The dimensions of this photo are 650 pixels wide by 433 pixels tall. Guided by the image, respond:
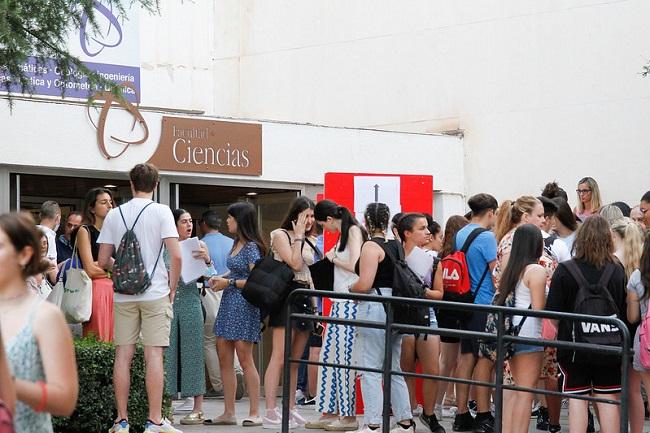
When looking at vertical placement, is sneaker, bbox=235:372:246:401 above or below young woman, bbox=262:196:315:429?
below

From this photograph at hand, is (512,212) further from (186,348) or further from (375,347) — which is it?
(186,348)

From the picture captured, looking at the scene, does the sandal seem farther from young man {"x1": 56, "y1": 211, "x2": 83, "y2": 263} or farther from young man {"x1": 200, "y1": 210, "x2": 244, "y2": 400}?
young man {"x1": 56, "y1": 211, "x2": 83, "y2": 263}

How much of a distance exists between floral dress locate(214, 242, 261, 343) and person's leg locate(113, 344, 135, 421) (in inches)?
62.4

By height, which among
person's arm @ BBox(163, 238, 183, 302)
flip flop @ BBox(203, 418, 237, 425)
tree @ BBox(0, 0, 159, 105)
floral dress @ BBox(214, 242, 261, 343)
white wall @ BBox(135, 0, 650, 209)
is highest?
white wall @ BBox(135, 0, 650, 209)

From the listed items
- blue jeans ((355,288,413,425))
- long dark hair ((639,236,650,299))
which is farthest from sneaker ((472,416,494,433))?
long dark hair ((639,236,650,299))

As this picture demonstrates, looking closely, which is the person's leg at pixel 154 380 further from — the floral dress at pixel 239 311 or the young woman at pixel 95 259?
the floral dress at pixel 239 311

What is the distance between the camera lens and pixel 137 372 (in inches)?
379

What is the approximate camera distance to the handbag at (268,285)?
10.4 m

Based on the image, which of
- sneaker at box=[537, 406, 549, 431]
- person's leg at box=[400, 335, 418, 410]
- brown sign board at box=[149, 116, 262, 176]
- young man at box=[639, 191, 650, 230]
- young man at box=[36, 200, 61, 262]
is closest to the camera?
person's leg at box=[400, 335, 418, 410]

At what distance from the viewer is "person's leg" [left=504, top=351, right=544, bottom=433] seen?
859 cm

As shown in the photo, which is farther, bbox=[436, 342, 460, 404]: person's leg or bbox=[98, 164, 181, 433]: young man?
bbox=[436, 342, 460, 404]: person's leg

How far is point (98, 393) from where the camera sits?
9.38m

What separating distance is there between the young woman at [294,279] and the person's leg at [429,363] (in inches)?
36.7

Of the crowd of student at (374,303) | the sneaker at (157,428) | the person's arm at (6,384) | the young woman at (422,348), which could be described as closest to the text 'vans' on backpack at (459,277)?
the crowd of student at (374,303)
